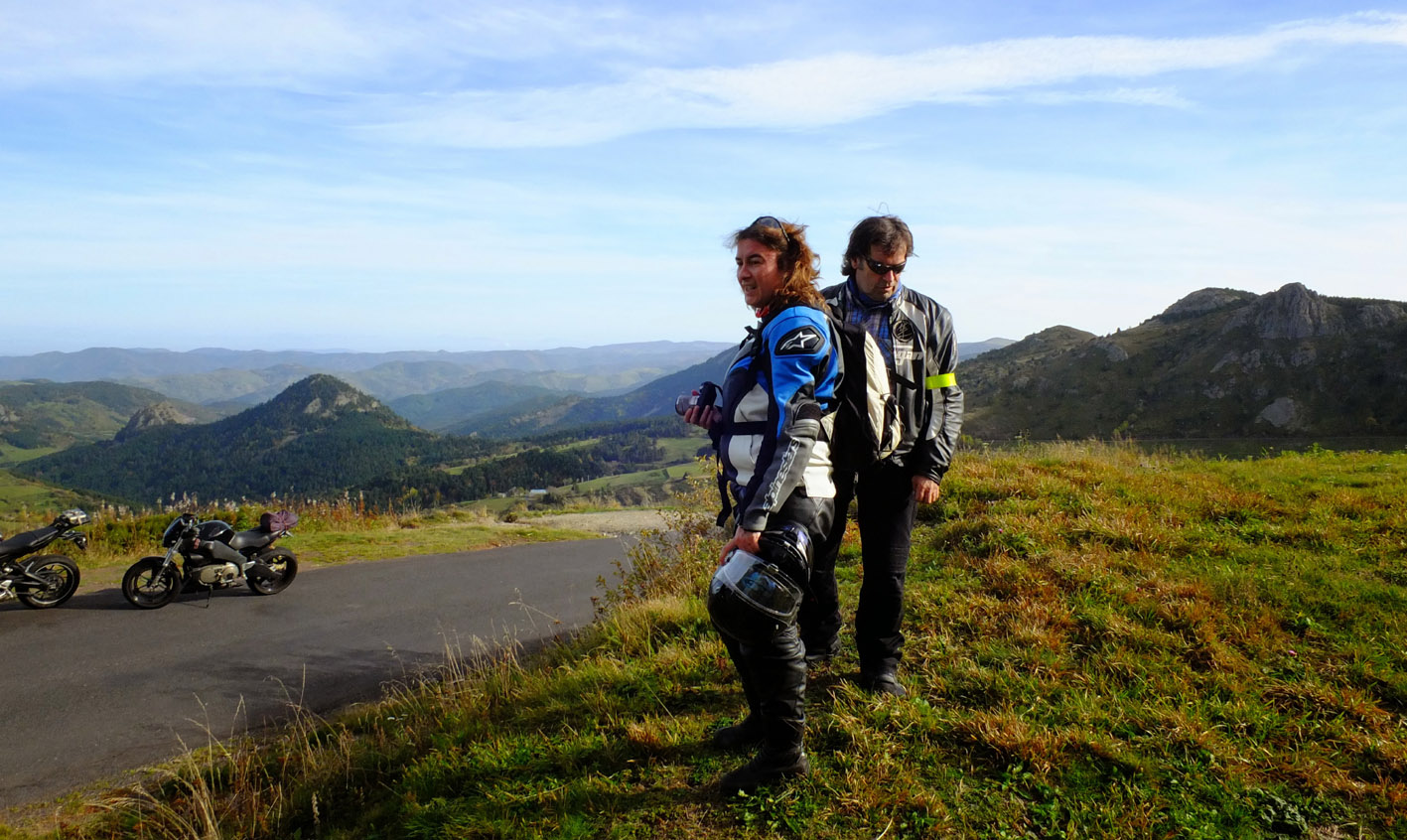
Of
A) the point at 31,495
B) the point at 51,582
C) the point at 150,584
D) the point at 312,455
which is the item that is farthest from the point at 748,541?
the point at 312,455

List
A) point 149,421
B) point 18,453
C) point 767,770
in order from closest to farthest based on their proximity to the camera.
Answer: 1. point 767,770
2. point 149,421
3. point 18,453

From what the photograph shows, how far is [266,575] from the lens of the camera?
7707mm

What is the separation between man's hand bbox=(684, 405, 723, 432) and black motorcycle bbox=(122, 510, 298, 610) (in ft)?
21.9

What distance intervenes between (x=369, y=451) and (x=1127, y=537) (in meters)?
144

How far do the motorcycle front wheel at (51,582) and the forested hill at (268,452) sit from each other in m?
121

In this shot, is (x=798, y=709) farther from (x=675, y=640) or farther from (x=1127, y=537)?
(x=1127, y=537)

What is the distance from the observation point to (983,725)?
3.32 meters

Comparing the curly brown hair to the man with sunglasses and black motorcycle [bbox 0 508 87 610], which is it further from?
black motorcycle [bbox 0 508 87 610]

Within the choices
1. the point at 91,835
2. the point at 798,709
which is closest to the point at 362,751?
the point at 91,835

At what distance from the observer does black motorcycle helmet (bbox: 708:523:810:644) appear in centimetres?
276

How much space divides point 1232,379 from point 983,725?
61.9m

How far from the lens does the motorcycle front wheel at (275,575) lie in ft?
25.3

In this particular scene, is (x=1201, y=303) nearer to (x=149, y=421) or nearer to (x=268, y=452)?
(x=268, y=452)

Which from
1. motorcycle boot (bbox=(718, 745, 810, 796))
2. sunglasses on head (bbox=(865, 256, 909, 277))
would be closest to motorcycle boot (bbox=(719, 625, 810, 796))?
motorcycle boot (bbox=(718, 745, 810, 796))
